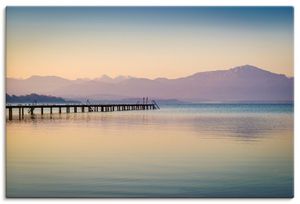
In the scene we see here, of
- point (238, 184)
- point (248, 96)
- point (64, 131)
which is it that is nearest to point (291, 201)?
point (238, 184)

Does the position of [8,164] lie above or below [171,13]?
below

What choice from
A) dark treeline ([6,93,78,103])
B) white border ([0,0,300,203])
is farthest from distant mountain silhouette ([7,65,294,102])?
white border ([0,0,300,203])

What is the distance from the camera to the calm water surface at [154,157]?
281 inches

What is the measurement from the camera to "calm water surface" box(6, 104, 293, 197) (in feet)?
23.4

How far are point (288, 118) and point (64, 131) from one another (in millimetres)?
1992

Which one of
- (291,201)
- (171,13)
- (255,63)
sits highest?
(171,13)

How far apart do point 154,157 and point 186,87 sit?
707mm

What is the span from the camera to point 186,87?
7.48m

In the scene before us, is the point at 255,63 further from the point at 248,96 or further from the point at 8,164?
the point at 8,164

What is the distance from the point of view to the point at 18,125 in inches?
288

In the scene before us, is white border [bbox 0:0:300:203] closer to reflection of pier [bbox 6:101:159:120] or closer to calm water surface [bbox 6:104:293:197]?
calm water surface [bbox 6:104:293:197]
